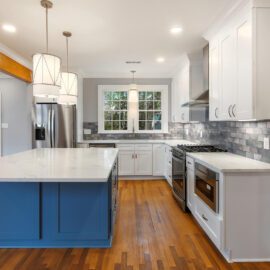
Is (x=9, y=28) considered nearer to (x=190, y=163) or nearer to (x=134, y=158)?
(x=190, y=163)

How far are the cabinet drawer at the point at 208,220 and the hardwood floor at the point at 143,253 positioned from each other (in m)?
0.12

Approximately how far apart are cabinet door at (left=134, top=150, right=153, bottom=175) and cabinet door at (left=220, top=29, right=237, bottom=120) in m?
2.81

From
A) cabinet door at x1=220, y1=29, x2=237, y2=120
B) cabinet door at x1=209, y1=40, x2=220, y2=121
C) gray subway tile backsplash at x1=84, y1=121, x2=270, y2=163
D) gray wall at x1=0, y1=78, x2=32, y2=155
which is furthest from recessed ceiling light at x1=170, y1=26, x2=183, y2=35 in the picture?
gray wall at x1=0, y1=78, x2=32, y2=155

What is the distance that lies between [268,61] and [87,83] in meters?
4.53

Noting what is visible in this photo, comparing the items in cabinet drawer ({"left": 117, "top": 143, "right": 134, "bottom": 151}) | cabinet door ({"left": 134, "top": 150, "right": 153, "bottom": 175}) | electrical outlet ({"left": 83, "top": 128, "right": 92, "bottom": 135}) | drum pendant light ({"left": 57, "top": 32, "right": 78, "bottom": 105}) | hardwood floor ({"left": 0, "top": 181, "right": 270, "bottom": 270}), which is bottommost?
hardwood floor ({"left": 0, "top": 181, "right": 270, "bottom": 270})

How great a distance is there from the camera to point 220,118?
3062 millimetres

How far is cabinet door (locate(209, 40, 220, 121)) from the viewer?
10.3 ft

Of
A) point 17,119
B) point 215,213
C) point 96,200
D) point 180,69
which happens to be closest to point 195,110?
point 180,69

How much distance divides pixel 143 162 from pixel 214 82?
2.83m

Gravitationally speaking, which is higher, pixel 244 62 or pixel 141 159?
pixel 244 62

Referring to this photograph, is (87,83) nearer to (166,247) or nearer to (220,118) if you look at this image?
(220,118)

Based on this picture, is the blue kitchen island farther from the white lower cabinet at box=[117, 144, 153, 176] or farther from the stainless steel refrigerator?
the white lower cabinet at box=[117, 144, 153, 176]

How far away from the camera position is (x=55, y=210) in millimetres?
2355

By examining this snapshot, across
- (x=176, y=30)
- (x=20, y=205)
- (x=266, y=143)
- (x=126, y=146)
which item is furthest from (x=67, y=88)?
(x=126, y=146)
